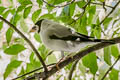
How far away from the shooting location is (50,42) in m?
0.77

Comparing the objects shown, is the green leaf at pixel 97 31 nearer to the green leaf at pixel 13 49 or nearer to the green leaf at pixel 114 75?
the green leaf at pixel 114 75

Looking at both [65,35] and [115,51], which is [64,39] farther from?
[115,51]

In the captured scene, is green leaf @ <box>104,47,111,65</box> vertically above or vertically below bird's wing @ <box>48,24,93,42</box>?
below

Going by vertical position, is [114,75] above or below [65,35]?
below

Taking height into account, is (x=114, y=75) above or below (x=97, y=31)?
below

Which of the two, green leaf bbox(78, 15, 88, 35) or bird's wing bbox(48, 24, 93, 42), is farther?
green leaf bbox(78, 15, 88, 35)

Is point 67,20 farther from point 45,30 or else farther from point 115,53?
point 115,53

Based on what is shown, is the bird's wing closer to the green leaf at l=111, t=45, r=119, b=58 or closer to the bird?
the bird

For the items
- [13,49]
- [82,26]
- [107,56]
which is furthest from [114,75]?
[13,49]

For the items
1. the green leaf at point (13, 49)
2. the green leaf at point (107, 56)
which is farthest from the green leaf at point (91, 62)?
the green leaf at point (13, 49)

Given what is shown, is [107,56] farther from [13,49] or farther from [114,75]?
[13,49]

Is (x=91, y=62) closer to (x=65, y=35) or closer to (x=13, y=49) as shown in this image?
(x=65, y=35)

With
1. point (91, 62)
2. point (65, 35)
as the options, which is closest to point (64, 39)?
point (65, 35)

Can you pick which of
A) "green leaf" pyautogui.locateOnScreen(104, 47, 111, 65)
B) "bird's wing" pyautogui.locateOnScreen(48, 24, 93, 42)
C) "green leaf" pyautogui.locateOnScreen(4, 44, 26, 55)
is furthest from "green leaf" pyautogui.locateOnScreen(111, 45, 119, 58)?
"green leaf" pyautogui.locateOnScreen(4, 44, 26, 55)
